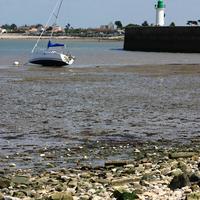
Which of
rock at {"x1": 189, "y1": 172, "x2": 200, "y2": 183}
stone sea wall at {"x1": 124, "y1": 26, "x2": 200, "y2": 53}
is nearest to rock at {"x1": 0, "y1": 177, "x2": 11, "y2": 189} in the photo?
rock at {"x1": 189, "y1": 172, "x2": 200, "y2": 183}

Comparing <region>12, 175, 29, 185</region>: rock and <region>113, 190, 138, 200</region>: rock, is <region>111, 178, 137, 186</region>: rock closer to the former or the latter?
<region>113, 190, 138, 200</region>: rock

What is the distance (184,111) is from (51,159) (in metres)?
7.93

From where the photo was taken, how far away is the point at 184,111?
1816 cm

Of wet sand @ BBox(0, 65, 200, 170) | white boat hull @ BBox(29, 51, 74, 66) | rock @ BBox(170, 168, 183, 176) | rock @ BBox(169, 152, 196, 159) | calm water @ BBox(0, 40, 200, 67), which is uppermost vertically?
rock @ BBox(170, 168, 183, 176)

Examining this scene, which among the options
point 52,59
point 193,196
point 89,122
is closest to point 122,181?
point 193,196

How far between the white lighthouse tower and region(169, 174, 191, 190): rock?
7601 centimetres

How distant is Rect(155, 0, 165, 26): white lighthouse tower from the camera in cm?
8281

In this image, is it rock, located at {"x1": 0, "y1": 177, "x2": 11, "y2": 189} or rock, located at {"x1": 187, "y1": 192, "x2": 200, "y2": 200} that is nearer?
rock, located at {"x1": 187, "y1": 192, "x2": 200, "y2": 200}

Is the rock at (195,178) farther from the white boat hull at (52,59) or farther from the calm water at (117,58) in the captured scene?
the calm water at (117,58)

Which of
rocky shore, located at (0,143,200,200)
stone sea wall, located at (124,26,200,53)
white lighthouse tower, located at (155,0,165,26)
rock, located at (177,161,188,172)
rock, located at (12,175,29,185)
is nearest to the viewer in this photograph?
rocky shore, located at (0,143,200,200)

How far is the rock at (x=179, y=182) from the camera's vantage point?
8.02 meters

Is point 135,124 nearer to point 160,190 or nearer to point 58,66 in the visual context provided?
point 160,190

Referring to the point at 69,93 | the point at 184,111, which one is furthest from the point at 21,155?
the point at 69,93

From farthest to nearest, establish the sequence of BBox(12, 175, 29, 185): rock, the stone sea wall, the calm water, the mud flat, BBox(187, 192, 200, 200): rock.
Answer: the stone sea wall
the calm water
BBox(12, 175, 29, 185): rock
the mud flat
BBox(187, 192, 200, 200): rock
